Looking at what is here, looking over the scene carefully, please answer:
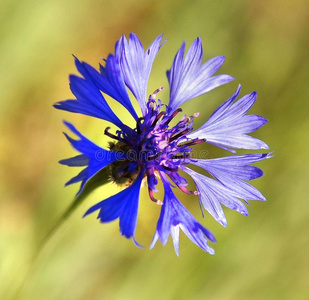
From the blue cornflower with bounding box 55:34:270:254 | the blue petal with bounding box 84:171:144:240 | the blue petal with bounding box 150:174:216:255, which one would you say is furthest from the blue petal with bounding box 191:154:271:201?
the blue petal with bounding box 84:171:144:240

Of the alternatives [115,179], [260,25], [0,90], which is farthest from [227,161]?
[260,25]

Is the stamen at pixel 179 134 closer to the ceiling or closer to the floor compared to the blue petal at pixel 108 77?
closer to the floor

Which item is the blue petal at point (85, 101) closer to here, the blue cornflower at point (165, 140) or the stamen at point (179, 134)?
the blue cornflower at point (165, 140)

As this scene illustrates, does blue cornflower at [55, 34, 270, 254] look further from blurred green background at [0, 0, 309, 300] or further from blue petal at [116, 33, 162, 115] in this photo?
blurred green background at [0, 0, 309, 300]

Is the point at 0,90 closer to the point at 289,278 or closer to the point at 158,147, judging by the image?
the point at 158,147

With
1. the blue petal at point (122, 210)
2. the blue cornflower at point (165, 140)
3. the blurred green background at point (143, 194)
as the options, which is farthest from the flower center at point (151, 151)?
the blurred green background at point (143, 194)

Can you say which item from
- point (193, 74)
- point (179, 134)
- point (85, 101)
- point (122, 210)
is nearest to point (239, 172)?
point (179, 134)
